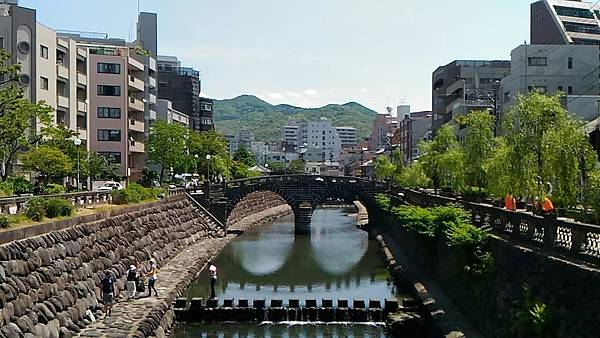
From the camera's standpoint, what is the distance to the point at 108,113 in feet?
220

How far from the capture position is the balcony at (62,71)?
5584cm

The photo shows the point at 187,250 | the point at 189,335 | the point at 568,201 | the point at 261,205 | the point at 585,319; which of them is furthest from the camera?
the point at 261,205

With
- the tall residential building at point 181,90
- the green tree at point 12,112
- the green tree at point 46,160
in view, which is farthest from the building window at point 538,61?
the tall residential building at point 181,90

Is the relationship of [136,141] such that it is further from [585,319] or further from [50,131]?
[585,319]

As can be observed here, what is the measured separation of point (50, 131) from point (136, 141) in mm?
32250

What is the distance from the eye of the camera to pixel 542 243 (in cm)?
1966

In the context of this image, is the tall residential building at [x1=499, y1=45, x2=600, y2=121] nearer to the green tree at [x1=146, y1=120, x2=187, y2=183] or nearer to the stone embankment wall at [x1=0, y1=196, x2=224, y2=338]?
the green tree at [x1=146, y1=120, x2=187, y2=183]

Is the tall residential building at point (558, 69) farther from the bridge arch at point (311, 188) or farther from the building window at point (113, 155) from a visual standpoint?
the building window at point (113, 155)

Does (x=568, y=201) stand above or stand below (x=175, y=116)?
below

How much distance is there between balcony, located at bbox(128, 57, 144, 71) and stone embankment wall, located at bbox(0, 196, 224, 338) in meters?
33.4

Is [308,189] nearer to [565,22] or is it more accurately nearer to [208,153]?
[208,153]

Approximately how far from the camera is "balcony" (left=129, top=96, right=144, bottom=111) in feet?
232

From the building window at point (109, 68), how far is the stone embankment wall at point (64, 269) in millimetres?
30097

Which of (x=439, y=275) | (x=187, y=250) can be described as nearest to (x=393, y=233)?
(x=187, y=250)
